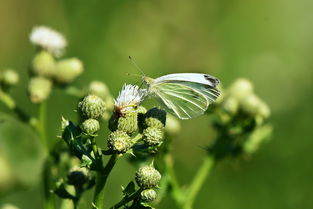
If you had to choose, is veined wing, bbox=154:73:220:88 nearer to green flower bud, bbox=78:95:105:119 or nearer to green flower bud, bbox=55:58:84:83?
green flower bud, bbox=55:58:84:83

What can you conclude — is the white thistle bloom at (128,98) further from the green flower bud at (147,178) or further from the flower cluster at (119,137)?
the green flower bud at (147,178)

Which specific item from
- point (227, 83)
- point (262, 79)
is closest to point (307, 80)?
point (262, 79)

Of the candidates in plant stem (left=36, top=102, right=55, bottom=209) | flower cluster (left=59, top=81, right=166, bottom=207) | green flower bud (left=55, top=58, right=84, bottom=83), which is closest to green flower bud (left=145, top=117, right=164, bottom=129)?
flower cluster (left=59, top=81, right=166, bottom=207)

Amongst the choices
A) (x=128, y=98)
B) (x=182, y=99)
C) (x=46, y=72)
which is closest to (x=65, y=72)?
(x=46, y=72)

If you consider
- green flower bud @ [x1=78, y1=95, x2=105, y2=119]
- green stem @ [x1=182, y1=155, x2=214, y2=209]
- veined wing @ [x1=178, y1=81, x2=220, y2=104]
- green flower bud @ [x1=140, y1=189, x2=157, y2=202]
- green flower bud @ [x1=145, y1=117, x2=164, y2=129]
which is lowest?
green flower bud @ [x1=140, y1=189, x2=157, y2=202]

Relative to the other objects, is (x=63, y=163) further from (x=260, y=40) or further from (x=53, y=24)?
(x=260, y=40)

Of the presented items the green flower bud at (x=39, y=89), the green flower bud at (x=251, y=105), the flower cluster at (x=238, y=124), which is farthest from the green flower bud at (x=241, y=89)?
the green flower bud at (x=39, y=89)
